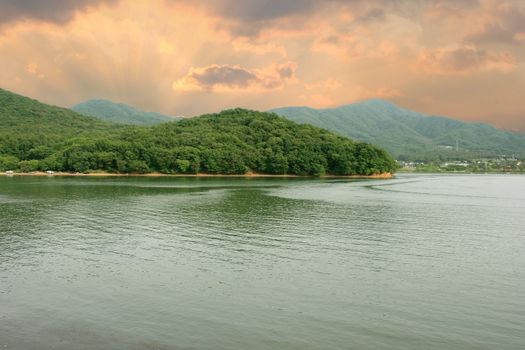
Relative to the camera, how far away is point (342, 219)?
40406mm

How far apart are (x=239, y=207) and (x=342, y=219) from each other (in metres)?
12.5

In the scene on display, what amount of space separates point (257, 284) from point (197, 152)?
124 metres

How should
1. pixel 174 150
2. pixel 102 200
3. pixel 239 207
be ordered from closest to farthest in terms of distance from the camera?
pixel 239 207 → pixel 102 200 → pixel 174 150

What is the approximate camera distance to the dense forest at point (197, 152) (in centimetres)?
13325

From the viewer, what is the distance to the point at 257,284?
1908cm

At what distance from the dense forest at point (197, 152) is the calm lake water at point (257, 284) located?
99.2 meters

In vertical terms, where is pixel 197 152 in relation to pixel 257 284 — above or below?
above

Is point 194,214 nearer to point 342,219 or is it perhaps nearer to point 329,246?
point 342,219

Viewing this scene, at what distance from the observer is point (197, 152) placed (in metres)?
141

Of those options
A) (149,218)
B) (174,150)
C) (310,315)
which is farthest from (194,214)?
(174,150)

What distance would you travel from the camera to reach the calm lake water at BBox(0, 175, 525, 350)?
13.6 meters

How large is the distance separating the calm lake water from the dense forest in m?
99.2

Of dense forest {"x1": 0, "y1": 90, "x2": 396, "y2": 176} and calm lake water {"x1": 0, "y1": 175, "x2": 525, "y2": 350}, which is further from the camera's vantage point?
dense forest {"x1": 0, "y1": 90, "x2": 396, "y2": 176}

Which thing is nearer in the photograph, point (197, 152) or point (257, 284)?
point (257, 284)
